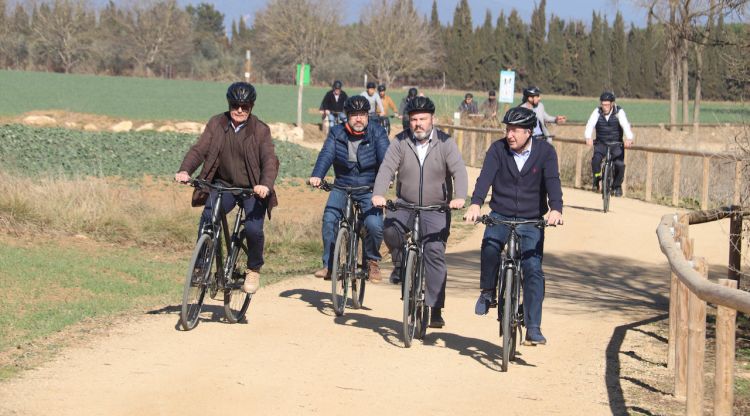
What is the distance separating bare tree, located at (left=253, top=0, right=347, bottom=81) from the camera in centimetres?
10681

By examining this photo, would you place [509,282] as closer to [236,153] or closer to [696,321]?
[696,321]

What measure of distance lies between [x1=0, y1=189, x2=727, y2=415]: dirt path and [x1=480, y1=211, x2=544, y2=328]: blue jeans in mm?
428

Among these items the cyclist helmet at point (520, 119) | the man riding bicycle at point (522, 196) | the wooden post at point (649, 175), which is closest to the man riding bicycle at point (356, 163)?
the man riding bicycle at point (522, 196)

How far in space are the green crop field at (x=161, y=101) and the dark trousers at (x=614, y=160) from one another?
14.9 metres

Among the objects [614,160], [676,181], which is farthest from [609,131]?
[676,181]

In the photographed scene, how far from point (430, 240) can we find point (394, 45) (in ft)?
302

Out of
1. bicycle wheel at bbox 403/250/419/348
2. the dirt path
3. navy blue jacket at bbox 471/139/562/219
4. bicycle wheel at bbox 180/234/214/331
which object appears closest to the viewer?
the dirt path

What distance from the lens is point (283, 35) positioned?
106812mm

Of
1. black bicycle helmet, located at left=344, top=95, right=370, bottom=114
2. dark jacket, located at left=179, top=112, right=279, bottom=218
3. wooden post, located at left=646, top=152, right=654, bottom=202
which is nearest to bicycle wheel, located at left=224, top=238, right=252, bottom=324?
dark jacket, located at left=179, top=112, right=279, bottom=218

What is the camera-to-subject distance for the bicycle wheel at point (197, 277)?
959cm

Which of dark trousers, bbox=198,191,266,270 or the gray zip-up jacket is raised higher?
the gray zip-up jacket

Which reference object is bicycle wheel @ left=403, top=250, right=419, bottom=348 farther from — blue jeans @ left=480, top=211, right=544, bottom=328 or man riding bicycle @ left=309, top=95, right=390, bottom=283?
man riding bicycle @ left=309, top=95, right=390, bottom=283

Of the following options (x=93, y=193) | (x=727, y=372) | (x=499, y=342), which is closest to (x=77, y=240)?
(x=93, y=193)

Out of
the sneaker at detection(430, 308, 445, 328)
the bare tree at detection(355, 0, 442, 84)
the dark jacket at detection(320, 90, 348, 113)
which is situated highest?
the bare tree at detection(355, 0, 442, 84)
